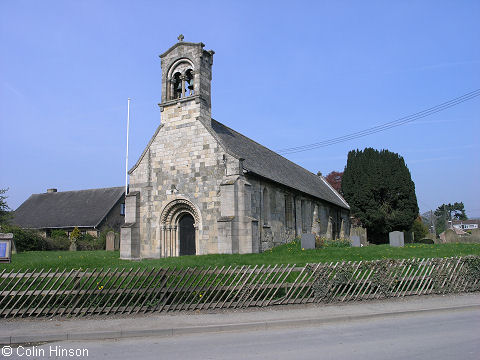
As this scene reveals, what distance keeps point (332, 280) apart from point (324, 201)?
2364cm

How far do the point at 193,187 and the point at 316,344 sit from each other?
15360 millimetres

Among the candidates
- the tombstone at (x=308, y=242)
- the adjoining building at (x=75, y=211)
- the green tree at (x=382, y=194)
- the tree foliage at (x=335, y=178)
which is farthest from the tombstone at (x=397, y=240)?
the tree foliage at (x=335, y=178)

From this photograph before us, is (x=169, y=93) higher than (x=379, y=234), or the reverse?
(x=169, y=93)

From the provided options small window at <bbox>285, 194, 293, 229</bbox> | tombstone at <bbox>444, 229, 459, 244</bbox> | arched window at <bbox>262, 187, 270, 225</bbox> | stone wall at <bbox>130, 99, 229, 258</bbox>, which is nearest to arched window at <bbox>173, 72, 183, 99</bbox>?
stone wall at <bbox>130, 99, 229, 258</bbox>

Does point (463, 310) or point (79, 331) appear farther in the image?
point (463, 310)

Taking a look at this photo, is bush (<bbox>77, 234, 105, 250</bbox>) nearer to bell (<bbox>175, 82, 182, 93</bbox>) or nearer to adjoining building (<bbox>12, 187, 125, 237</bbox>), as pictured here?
adjoining building (<bbox>12, 187, 125, 237</bbox>)

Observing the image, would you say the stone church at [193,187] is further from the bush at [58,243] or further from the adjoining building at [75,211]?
the adjoining building at [75,211]

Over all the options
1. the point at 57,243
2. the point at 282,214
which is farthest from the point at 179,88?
the point at 57,243

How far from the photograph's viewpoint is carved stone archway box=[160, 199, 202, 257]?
22.8m

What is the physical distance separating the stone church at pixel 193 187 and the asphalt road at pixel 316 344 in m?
11.2

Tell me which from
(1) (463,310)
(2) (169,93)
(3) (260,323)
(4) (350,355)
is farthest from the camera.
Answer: (2) (169,93)

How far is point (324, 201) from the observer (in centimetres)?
3544

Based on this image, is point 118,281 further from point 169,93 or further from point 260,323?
point 169,93

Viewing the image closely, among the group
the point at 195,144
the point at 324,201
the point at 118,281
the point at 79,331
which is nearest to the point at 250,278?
the point at 118,281
